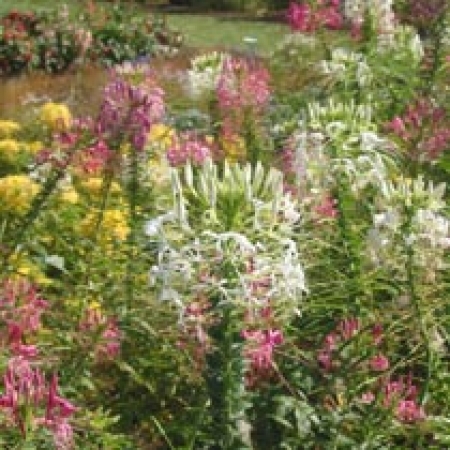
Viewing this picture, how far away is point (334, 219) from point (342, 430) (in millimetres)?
611

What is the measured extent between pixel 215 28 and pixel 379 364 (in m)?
15.2

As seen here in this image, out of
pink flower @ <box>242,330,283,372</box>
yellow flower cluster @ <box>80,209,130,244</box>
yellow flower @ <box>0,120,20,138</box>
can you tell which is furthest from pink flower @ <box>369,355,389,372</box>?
yellow flower @ <box>0,120,20,138</box>

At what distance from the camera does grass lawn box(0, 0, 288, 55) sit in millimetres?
15914

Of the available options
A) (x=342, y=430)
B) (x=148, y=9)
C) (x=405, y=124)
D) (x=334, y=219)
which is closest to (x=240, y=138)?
(x=405, y=124)

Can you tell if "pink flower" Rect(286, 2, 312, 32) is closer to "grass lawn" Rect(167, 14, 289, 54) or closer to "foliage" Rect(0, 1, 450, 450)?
"foliage" Rect(0, 1, 450, 450)

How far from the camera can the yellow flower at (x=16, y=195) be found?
3.89 meters

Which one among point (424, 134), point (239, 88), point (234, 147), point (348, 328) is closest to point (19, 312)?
point (348, 328)

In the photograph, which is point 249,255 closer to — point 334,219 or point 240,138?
point 334,219

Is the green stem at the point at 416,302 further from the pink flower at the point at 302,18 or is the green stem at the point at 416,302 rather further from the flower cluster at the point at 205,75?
the pink flower at the point at 302,18

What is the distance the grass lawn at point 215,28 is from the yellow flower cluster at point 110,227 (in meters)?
10.9

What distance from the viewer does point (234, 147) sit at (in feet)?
13.5

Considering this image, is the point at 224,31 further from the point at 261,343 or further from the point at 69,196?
the point at 261,343

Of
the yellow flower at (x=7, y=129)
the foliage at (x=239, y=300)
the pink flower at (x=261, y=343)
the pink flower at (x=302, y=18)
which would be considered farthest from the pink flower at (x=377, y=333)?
the yellow flower at (x=7, y=129)

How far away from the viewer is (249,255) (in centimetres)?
227
